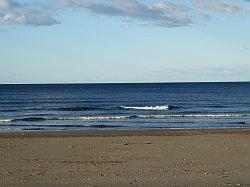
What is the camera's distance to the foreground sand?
37.3ft

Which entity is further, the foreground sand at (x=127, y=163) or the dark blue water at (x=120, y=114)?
the dark blue water at (x=120, y=114)

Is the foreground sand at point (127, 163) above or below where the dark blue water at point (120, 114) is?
above

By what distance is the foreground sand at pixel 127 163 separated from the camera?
11375 mm

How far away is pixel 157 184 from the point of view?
1080cm

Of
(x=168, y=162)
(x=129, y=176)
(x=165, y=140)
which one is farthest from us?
(x=165, y=140)

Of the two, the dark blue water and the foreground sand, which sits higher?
the foreground sand

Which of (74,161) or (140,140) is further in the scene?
(140,140)

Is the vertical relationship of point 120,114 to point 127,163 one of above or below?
below

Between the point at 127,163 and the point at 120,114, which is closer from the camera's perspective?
the point at 127,163

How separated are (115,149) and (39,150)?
289cm

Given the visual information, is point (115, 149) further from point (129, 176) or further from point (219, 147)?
point (129, 176)

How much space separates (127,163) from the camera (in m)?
14.5

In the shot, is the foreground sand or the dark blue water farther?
the dark blue water

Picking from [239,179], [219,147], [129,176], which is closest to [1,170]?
[129,176]
